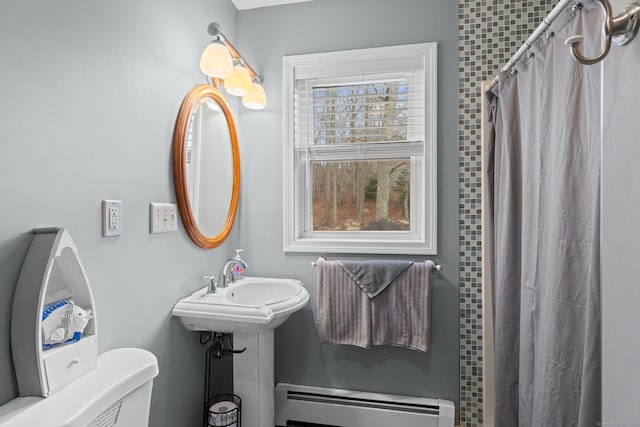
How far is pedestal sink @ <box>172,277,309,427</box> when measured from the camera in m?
1.39

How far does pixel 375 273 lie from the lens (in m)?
1.79

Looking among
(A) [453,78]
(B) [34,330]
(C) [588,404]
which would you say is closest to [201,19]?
(A) [453,78]

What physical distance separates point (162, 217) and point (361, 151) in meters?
1.12

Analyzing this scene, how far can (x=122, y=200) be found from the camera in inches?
46.0

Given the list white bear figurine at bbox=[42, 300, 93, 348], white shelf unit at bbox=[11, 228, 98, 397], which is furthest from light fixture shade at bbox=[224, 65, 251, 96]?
white bear figurine at bbox=[42, 300, 93, 348]

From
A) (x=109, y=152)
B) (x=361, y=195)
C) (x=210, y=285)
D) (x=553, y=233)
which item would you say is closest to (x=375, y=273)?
(x=361, y=195)

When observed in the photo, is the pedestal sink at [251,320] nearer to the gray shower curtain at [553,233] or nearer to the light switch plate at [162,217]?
the light switch plate at [162,217]

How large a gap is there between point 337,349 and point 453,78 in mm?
1610

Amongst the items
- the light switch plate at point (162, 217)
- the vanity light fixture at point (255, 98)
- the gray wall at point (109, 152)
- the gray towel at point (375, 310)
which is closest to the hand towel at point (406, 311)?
the gray towel at point (375, 310)

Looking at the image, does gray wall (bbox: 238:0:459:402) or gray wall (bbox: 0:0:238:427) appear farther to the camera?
gray wall (bbox: 238:0:459:402)

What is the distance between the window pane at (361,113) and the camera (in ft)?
6.37

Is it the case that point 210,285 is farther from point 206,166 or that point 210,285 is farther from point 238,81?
point 238,81

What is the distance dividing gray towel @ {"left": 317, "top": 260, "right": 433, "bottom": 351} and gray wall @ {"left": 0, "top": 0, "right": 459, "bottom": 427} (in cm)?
14

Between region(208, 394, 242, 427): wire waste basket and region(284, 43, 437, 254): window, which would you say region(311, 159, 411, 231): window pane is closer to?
region(284, 43, 437, 254): window
